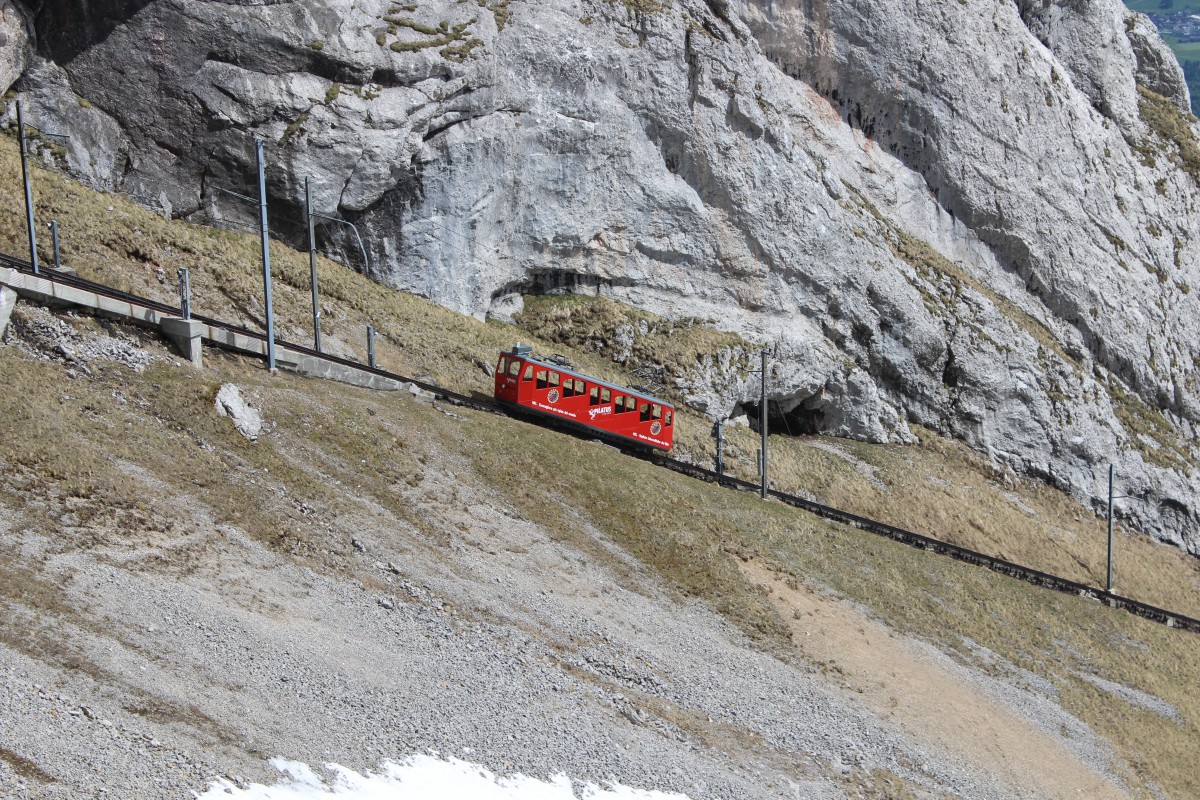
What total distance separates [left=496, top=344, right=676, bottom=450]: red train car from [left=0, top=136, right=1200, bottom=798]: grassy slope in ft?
5.38

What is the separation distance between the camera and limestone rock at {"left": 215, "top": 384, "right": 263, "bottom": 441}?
30484 millimetres

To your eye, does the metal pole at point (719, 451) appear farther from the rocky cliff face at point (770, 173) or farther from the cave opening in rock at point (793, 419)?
the cave opening in rock at point (793, 419)

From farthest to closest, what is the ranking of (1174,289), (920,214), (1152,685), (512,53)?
1. (1174,289)
2. (920,214)
3. (512,53)
4. (1152,685)

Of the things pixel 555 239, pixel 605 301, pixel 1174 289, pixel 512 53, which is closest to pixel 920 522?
pixel 605 301

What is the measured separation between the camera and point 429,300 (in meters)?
52.4

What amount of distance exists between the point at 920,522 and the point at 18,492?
4032cm

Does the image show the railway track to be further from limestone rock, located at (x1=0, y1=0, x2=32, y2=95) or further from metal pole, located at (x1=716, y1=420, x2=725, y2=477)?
limestone rock, located at (x1=0, y1=0, x2=32, y2=95)

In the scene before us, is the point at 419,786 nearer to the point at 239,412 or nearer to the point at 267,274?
the point at 239,412

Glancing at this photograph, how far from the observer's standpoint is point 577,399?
4209 centimetres

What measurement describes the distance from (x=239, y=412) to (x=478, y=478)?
24.1ft

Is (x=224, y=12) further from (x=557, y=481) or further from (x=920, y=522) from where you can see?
(x=920, y=522)

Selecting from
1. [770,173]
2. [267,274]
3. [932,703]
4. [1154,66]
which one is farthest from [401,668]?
[1154,66]

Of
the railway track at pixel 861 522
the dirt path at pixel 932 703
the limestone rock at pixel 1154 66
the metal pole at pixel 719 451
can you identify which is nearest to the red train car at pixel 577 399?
the railway track at pixel 861 522

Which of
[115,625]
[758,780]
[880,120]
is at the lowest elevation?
[758,780]
